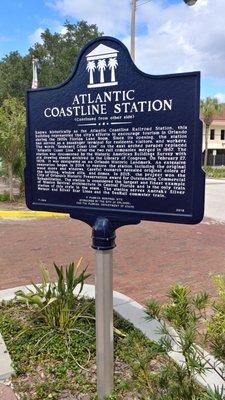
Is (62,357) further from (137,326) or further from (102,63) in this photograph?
(102,63)

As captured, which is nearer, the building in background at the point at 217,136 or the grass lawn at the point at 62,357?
the grass lawn at the point at 62,357

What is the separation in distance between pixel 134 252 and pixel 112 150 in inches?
190

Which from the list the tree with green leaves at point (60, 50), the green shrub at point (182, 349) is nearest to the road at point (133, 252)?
the green shrub at point (182, 349)

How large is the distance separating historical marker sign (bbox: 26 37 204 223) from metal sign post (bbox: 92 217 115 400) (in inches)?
5.5

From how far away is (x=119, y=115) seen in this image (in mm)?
2693

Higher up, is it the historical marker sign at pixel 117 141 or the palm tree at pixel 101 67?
the palm tree at pixel 101 67

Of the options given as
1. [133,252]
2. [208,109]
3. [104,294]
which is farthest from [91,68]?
[208,109]

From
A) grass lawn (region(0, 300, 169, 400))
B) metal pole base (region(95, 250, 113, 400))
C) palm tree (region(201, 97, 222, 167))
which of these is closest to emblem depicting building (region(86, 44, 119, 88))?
metal pole base (region(95, 250, 113, 400))

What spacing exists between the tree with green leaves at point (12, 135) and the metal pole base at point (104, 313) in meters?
9.84

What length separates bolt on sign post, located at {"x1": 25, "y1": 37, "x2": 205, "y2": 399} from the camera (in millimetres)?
2510

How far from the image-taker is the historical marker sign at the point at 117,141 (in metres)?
2.51

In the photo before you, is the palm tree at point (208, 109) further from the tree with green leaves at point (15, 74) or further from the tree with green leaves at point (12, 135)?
the tree with green leaves at point (12, 135)

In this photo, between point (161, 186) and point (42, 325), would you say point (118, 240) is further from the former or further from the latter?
point (161, 186)

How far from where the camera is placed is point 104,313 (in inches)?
107
